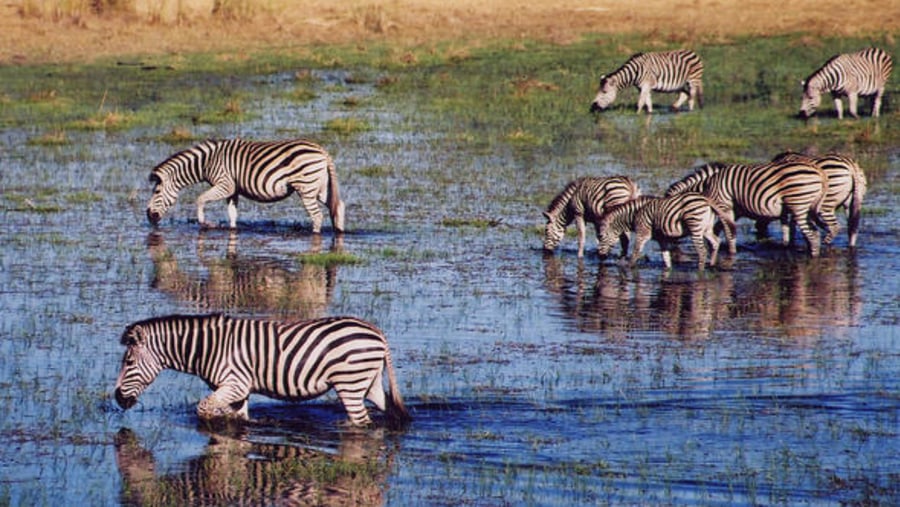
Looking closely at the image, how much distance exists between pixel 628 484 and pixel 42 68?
2684 cm

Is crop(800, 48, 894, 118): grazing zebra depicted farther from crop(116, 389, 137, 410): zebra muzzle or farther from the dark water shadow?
crop(116, 389, 137, 410): zebra muzzle

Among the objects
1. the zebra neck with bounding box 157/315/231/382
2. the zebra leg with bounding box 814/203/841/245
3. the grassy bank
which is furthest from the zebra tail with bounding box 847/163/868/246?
the zebra neck with bounding box 157/315/231/382

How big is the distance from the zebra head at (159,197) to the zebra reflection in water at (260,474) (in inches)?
355

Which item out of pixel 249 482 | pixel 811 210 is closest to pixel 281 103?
pixel 811 210

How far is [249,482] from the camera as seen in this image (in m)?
9.72

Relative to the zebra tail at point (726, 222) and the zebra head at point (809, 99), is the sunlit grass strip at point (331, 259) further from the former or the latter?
the zebra head at point (809, 99)

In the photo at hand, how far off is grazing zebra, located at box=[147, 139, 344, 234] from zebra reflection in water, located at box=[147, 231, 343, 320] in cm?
87

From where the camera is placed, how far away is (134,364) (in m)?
10.8

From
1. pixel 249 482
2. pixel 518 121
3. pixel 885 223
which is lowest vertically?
pixel 249 482

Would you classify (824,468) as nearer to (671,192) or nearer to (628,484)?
(628,484)

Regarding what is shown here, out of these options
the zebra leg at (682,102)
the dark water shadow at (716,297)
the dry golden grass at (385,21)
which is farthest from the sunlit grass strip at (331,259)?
the dry golden grass at (385,21)

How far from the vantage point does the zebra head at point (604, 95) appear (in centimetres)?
2927

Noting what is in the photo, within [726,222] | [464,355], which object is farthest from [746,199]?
[464,355]

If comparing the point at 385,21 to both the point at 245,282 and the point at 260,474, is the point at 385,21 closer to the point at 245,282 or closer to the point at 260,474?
the point at 245,282
